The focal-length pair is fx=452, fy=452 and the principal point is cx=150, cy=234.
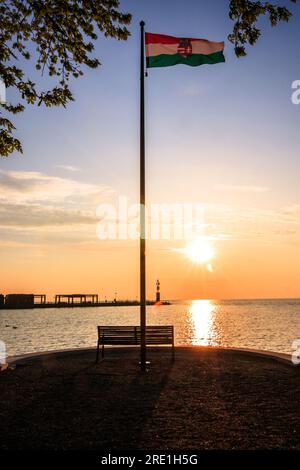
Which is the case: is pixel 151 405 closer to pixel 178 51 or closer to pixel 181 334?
pixel 178 51

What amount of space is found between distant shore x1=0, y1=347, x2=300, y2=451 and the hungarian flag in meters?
9.00

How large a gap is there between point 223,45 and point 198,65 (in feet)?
3.20

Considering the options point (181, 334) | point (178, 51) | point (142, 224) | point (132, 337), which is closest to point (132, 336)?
point (132, 337)

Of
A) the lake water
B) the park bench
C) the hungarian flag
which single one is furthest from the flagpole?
the lake water

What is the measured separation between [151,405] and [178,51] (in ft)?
32.9

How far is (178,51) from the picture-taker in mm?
13516

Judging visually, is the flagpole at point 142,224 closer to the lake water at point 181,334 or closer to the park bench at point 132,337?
the park bench at point 132,337

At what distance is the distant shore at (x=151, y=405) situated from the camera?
6.66 meters

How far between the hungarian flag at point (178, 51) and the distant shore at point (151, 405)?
9.00 meters

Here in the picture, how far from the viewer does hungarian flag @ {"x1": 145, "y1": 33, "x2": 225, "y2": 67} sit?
1347 centimetres

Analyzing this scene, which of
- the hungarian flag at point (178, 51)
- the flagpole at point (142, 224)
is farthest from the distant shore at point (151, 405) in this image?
the hungarian flag at point (178, 51)

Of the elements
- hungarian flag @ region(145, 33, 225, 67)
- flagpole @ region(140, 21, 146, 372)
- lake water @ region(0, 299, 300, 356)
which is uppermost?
hungarian flag @ region(145, 33, 225, 67)

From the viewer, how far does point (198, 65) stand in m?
13.5

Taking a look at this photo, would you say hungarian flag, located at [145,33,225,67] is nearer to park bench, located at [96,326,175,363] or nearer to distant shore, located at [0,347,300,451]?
park bench, located at [96,326,175,363]
